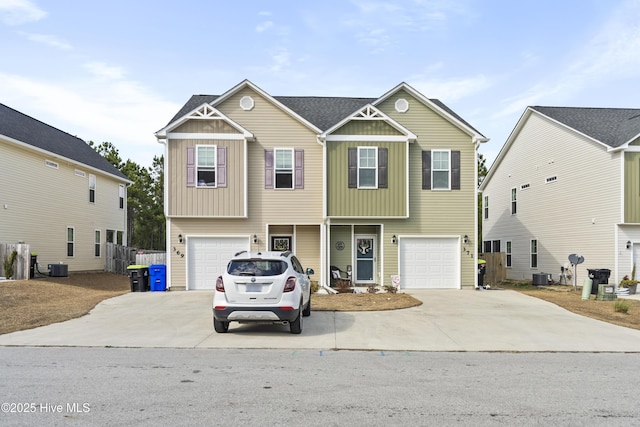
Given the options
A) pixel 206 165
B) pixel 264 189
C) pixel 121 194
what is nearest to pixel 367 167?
pixel 264 189

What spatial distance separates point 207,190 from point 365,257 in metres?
6.76

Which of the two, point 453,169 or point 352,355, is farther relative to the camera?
point 453,169

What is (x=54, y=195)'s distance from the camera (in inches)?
1024

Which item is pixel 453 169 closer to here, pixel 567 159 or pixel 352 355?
pixel 567 159

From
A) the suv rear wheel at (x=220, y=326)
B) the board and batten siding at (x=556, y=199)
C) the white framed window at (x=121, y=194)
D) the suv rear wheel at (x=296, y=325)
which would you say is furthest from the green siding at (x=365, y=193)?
the white framed window at (x=121, y=194)

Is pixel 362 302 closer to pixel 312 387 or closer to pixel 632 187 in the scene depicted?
pixel 312 387

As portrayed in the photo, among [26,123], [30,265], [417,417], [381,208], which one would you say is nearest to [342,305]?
[381,208]

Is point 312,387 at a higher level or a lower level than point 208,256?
lower

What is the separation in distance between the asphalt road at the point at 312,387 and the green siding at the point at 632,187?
43.1ft

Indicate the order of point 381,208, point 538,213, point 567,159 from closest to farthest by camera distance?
1. point 381,208
2. point 567,159
3. point 538,213

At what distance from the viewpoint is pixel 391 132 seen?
20.5 metres

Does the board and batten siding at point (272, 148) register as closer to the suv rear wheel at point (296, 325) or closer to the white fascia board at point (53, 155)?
the white fascia board at point (53, 155)

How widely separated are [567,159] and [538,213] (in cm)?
360

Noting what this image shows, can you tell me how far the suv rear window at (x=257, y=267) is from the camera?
10781 millimetres
